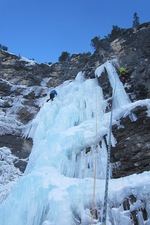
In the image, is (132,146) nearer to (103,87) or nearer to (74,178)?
(74,178)

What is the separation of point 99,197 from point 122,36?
32.4ft

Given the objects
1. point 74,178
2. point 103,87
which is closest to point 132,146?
point 74,178

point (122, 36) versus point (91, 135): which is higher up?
point (122, 36)

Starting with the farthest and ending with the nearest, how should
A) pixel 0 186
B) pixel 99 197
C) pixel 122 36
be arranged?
pixel 122 36
pixel 0 186
pixel 99 197

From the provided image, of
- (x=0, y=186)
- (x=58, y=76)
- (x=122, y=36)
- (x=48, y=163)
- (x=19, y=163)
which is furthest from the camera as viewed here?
(x=58, y=76)

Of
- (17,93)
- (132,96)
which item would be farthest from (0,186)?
(17,93)

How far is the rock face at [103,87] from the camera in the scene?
5922 mm

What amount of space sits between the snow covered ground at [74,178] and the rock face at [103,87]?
12.2 inches

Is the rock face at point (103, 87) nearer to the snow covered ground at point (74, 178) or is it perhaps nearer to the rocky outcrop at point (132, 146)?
the rocky outcrop at point (132, 146)

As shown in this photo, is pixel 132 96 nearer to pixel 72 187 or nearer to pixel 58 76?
pixel 72 187

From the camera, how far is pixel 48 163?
615 cm

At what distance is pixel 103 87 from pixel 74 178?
4.59m

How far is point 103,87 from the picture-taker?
935 cm

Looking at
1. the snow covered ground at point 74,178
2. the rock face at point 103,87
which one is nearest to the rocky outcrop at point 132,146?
the rock face at point 103,87
